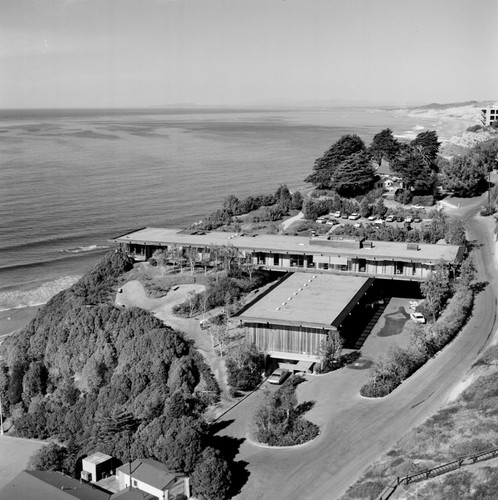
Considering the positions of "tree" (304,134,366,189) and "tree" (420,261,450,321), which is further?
"tree" (304,134,366,189)

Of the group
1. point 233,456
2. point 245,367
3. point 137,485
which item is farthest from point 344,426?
point 137,485

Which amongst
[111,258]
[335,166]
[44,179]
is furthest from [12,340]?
[44,179]

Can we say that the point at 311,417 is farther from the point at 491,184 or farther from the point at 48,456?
the point at 491,184

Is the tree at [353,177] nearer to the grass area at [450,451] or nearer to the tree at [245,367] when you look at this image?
the tree at [245,367]

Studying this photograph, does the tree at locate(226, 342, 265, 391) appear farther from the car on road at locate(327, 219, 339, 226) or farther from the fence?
the car on road at locate(327, 219, 339, 226)

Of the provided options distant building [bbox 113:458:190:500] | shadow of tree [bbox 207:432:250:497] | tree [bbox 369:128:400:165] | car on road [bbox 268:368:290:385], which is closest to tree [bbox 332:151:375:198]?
tree [bbox 369:128:400:165]

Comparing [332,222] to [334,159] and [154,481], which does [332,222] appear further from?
[154,481]
